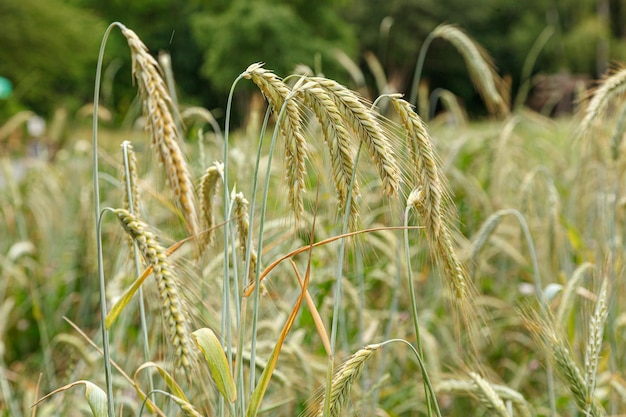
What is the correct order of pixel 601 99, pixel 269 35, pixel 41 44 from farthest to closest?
pixel 269 35
pixel 41 44
pixel 601 99

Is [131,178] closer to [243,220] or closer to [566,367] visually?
[243,220]

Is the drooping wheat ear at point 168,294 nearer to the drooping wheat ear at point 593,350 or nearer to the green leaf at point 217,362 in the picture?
the green leaf at point 217,362

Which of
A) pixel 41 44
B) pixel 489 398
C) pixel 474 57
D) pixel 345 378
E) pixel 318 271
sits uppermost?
pixel 474 57

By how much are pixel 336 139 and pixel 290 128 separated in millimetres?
72

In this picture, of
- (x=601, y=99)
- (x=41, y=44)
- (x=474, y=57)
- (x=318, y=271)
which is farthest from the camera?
(x=41, y=44)

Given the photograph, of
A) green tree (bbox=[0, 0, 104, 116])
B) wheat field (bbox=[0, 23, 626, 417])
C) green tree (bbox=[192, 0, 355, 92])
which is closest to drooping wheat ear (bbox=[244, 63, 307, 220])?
wheat field (bbox=[0, 23, 626, 417])

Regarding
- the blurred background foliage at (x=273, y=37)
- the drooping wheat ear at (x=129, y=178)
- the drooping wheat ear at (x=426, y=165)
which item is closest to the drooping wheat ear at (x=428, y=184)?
the drooping wheat ear at (x=426, y=165)

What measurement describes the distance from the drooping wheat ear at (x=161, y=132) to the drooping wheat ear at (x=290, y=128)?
0.63ft

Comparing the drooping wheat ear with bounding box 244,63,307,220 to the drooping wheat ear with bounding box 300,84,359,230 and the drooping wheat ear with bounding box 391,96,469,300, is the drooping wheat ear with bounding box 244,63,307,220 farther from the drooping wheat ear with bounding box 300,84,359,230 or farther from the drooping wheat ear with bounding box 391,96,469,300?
the drooping wheat ear with bounding box 391,96,469,300

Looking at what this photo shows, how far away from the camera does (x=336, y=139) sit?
3.84 ft

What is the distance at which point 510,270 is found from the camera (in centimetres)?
411

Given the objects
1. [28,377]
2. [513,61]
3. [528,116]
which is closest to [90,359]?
[28,377]

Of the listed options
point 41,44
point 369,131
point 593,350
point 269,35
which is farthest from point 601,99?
point 269,35

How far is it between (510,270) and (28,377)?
2.45 meters
